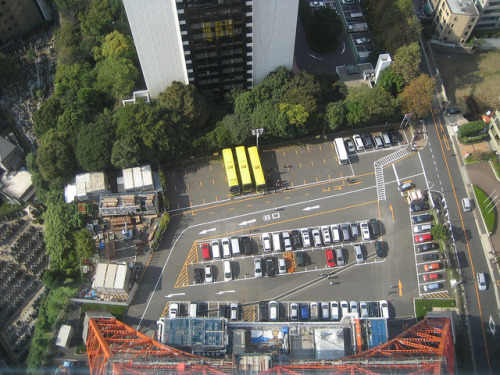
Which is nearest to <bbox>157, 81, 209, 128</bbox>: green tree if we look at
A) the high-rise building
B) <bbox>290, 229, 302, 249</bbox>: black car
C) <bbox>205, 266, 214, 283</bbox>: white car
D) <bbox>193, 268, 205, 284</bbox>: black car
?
the high-rise building

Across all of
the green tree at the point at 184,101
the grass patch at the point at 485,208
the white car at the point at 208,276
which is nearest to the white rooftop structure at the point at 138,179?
the green tree at the point at 184,101

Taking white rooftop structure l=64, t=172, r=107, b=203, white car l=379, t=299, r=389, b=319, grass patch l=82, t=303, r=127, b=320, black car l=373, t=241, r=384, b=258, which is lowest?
white car l=379, t=299, r=389, b=319

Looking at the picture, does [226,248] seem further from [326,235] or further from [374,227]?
[374,227]

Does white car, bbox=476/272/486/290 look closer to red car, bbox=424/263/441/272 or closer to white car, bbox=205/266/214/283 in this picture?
red car, bbox=424/263/441/272

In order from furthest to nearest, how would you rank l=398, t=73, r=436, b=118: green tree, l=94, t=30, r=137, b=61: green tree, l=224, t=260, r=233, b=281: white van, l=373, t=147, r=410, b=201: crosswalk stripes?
l=94, t=30, r=137, b=61: green tree < l=398, t=73, r=436, b=118: green tree < l=373, t=147, r=410, b=201: crosswalk stripes < l=224, t=260, r=233, b=281: white van

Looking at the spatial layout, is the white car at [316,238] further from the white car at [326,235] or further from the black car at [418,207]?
the black car at [418,207]

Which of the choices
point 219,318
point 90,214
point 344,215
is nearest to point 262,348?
point 219,318

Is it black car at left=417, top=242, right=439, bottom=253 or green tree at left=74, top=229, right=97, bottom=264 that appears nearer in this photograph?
green tree at left=74, top=229, right=97, bottom=264
